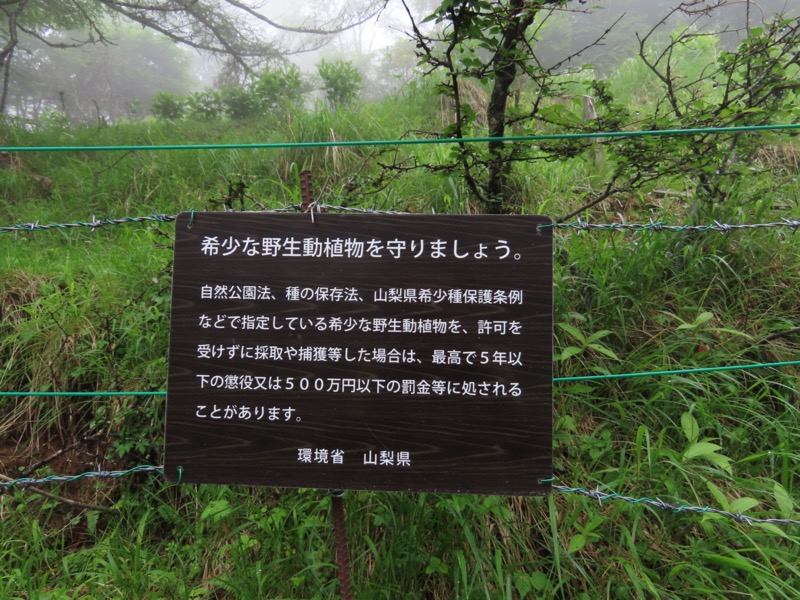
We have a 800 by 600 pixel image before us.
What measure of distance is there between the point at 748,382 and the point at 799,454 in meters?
0.34

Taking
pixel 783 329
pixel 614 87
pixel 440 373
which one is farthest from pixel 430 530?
pixel 614 87

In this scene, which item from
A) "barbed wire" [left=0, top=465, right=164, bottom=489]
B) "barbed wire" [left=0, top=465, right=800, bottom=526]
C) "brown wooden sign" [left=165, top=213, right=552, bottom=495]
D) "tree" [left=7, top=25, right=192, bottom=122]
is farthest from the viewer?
"tree" [left=7, top=25, right=192, bottom=122]

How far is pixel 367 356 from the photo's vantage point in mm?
1323

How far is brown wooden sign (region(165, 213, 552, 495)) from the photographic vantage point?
4.28ft

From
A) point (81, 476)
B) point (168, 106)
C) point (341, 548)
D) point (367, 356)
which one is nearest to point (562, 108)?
point (367, 356)

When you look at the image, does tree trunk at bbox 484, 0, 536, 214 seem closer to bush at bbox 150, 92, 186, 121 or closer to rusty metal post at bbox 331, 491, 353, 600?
rusty metal post at bbox 331, 491, 353, 600

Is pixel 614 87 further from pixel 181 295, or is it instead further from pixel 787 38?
pixel 181 295

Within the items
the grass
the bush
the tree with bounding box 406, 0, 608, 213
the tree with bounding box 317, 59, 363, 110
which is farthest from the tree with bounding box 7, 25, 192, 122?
the tree with bounding box 406, 0, 608, 213

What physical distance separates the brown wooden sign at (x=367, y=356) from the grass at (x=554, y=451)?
0.49m

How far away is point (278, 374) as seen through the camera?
133 centimetres

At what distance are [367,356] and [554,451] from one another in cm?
101

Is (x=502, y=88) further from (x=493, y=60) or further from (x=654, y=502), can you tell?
(x=654, y=502)

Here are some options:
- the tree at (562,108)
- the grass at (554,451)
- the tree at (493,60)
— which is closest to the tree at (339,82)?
the grass at (554,451)

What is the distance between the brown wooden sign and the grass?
491 millimetres
